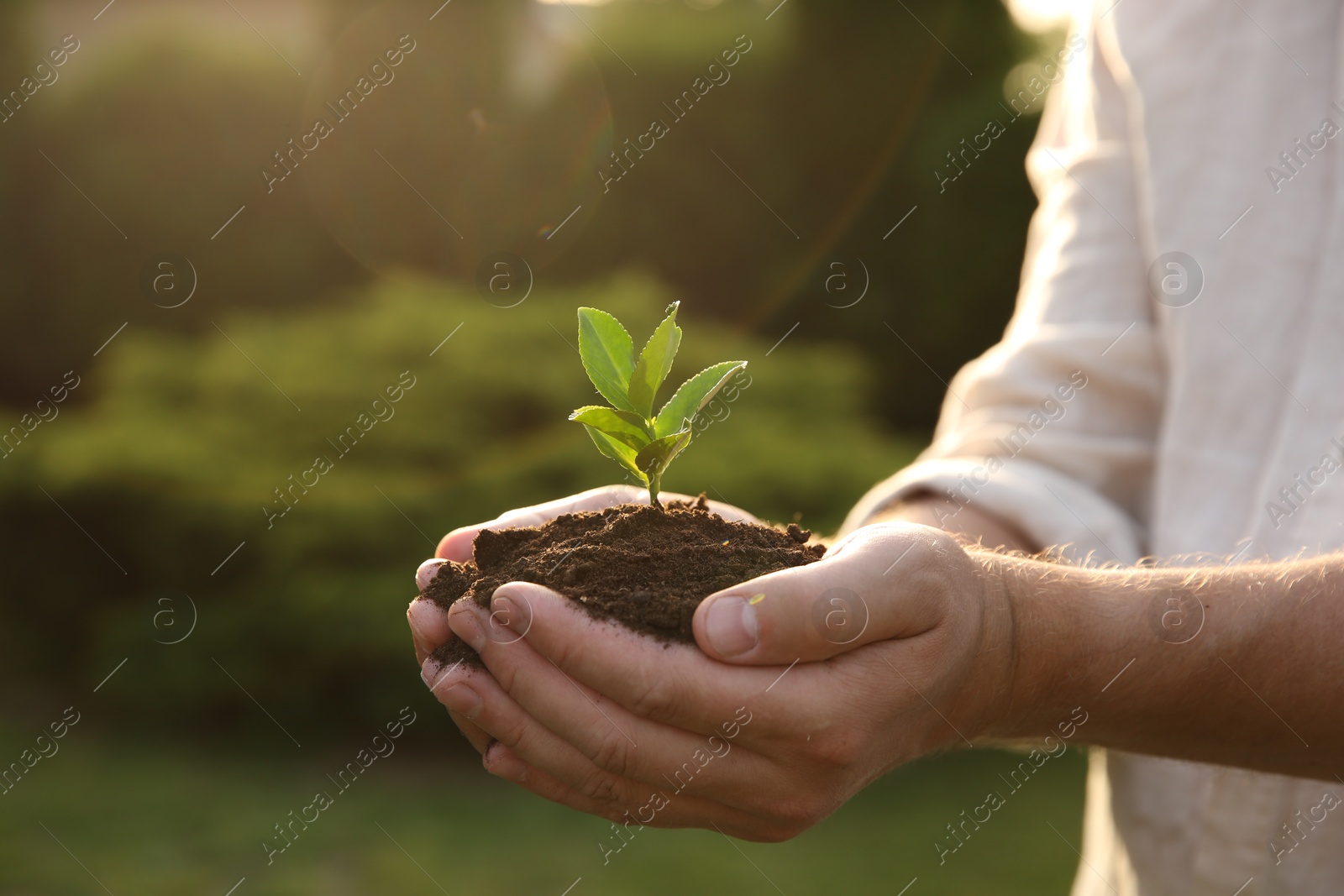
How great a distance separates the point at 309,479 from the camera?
569cm

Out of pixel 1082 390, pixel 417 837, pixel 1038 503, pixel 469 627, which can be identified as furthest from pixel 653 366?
pixel 417 837

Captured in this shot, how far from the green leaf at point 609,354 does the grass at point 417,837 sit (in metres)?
3.37

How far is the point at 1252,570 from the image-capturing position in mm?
1728

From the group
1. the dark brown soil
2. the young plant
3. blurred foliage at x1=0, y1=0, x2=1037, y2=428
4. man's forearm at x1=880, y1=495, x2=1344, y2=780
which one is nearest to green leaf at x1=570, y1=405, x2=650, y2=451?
the young plant

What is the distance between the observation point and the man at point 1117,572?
151cm

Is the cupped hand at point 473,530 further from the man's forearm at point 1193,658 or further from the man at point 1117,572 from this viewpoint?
the man's forearm at point 1193,658

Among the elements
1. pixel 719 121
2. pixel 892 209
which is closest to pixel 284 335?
pixel 719 121

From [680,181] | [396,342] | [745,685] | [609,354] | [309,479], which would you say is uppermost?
[680,181]

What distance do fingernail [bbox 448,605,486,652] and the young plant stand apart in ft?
1.44

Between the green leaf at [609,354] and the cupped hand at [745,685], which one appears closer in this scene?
the cupped hand at [745,685]

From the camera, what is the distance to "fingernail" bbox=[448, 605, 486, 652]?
1560 mm

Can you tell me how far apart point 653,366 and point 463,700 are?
708 millimetres

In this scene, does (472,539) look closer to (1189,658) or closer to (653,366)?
(653,366)

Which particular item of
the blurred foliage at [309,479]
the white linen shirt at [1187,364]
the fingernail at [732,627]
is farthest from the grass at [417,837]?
the fingernail at [732,627]
